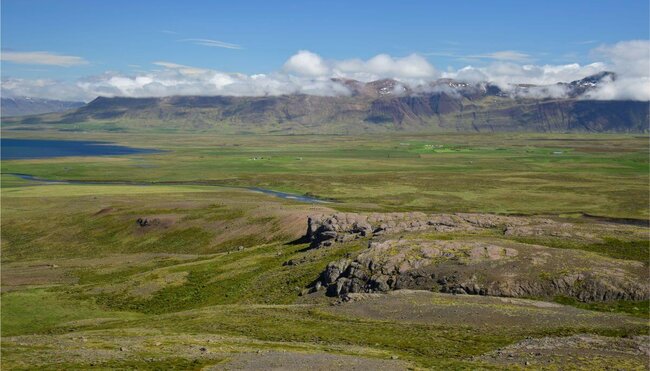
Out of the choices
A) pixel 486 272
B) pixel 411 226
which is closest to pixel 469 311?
pixel 486 272

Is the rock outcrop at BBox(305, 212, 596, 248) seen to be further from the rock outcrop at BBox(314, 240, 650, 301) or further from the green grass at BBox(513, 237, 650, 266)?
the rock outcrop at BBox(314, 240, 650, 301)

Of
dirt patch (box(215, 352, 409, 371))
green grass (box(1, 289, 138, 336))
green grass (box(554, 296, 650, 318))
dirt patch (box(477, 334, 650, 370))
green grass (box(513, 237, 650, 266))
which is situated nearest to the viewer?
dirt patch (box(215, 352, 409, 371))

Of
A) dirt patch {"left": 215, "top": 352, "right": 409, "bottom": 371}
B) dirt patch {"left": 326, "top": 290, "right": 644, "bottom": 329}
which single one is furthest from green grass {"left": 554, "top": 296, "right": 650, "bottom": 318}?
dirt patch {"left": 215, "top": 352, "right": 409, "bottom": 371}

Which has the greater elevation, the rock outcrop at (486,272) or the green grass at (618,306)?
the rock outcrop at (486,272)

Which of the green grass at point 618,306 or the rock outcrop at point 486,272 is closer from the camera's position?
the green grass at point 618,306

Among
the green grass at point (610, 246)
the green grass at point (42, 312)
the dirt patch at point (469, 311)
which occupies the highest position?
the green grass at point (610, 246)

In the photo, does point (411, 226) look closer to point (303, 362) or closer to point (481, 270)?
point (481, 270)

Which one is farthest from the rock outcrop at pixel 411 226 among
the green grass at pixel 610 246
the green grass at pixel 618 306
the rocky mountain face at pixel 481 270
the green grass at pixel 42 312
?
the green grass at pixel 42 312

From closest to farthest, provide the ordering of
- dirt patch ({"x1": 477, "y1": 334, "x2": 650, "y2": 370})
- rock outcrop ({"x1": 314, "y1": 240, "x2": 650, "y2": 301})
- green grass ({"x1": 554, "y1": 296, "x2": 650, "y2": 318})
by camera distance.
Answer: dirt patch ({"x1": 477, "y1": 334, "x2": 650, "y2": 370}) → green grass ({"x1": 554, "y1": 296, "x2": 650, "y2": 318}) → rock outcrop ({"x1": 314, "y1": 240, "x2": 650, "y2": 301})

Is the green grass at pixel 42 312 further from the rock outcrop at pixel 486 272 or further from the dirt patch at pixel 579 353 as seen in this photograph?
the dirt patch at pixel 579 353

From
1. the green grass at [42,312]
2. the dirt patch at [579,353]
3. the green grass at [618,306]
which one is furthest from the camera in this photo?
the green grass at [42,312]

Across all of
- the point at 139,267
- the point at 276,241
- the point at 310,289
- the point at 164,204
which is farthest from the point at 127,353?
the point at 164,204
